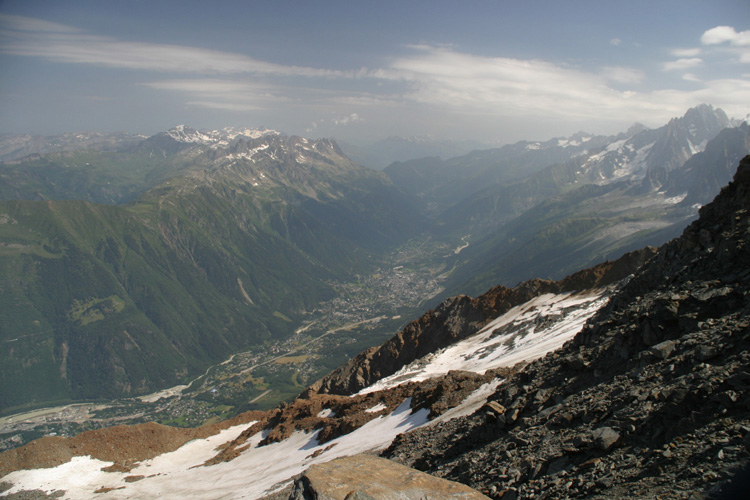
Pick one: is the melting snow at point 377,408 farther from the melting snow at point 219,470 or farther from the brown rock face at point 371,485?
the brown rock face at point 371,485

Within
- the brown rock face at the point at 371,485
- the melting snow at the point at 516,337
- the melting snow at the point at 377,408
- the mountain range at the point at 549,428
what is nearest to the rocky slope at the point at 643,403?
the mountain range at the point at 549,428

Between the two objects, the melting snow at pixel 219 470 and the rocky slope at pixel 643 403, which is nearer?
the rocky slope at pixel 643 403

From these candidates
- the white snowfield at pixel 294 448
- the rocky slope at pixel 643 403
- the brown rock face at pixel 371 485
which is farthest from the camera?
the white snowfield at pixel 294 448

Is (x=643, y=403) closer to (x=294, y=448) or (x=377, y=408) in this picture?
(x=377, y=408)

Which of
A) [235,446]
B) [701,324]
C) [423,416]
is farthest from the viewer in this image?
[235,446]

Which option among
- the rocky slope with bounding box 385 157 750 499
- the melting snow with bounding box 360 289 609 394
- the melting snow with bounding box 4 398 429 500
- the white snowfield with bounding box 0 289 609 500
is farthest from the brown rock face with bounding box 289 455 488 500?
the melting snow with bounding box 360 289 609 394

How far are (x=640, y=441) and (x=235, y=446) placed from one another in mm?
52081

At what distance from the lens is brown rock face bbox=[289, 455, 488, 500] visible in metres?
15.3

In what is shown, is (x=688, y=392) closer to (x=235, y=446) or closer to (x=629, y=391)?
(x=629, y=391)

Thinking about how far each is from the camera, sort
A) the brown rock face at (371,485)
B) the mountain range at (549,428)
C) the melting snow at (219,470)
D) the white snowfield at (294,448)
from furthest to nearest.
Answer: the white snowfield at (294,448)
the melting snow at (219,470)
the brown rock face at (371,485)
the mountain range at (549,428)

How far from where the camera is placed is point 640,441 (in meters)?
13.8

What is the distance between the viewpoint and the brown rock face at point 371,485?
1533 cm

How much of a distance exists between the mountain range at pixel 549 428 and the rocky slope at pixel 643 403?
63 mm

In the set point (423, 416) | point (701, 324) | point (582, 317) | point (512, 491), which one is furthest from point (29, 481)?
point (582, 317)
